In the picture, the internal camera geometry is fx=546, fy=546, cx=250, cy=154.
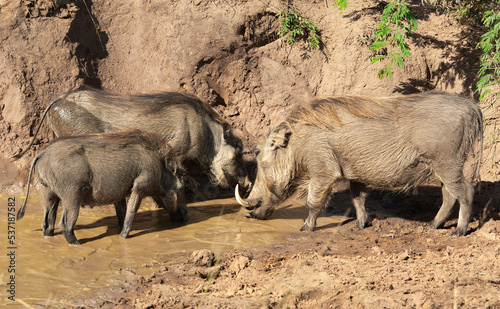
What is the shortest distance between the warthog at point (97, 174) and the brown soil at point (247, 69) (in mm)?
1194

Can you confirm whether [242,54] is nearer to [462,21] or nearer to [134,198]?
[462,21]

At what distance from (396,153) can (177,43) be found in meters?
3.50

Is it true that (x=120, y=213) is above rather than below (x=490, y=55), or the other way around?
below

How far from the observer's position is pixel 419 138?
5.26 meters

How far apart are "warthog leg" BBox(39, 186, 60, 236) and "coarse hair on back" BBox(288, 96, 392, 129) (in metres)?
2.40

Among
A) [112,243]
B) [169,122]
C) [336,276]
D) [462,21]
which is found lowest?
[112,243]

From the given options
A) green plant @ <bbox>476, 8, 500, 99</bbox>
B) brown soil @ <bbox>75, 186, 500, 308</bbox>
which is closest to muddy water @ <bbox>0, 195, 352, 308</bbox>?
brown soil @ <bbox>75, 186, 500, 308</bbox>

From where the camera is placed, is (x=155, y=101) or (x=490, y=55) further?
(x=490, y=55)

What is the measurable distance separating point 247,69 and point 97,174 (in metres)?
3.37

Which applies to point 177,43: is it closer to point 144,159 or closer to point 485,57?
point 144,159

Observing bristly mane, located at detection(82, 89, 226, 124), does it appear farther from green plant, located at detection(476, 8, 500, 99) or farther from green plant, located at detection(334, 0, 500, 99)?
green plant, located at detection(476, 8, 500, 99)

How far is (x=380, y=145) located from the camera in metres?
5.38

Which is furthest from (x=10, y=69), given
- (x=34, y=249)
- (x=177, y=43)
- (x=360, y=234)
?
(x=360, y=234)

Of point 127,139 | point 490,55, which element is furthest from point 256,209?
point 490,55
